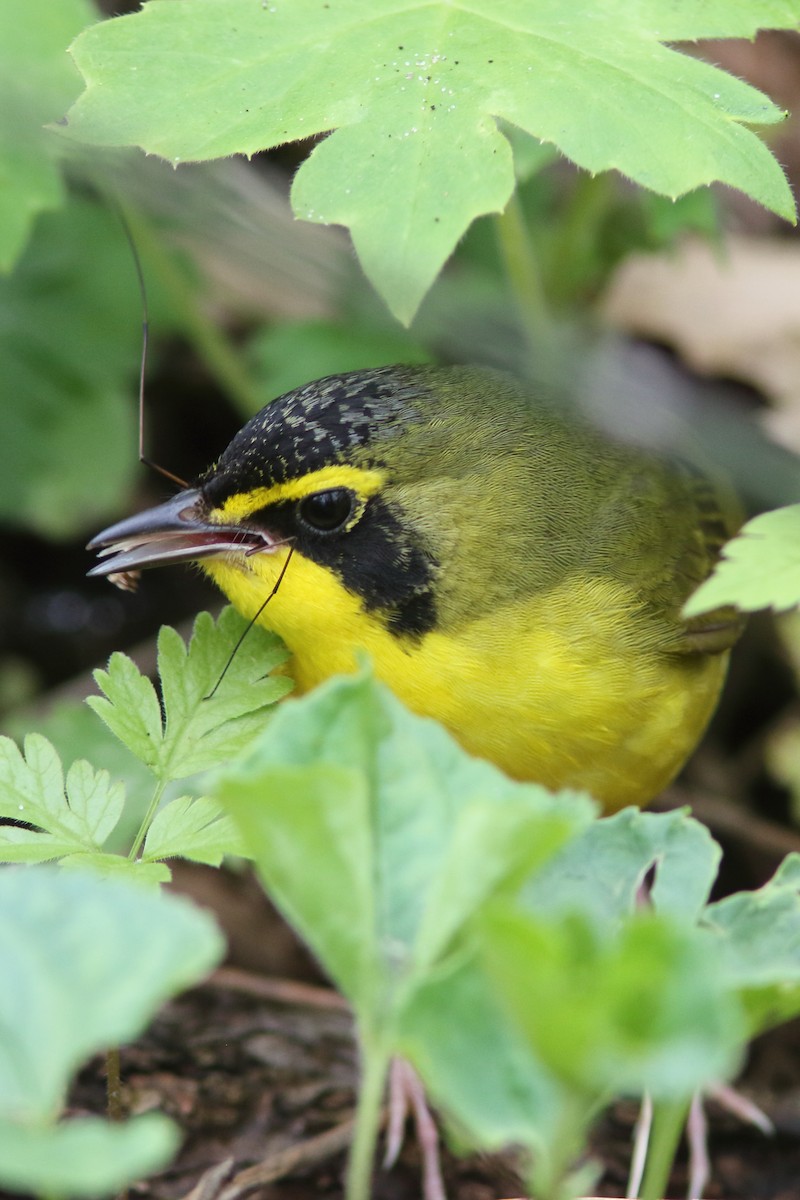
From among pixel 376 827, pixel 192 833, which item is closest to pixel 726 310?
pixel 192 833

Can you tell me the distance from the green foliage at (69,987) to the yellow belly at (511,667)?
1.84m

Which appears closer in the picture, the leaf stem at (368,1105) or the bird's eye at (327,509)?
the leaf stem at (368,1105)

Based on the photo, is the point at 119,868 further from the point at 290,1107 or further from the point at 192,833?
the point at 290,1107

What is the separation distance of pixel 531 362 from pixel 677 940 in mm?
2439

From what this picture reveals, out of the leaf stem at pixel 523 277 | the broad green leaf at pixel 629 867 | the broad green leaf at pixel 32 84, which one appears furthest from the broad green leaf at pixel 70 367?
the broad green leaf at pixel 629 867

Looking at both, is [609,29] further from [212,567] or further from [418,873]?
[418,873]

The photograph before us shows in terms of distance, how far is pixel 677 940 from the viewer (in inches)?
49.9

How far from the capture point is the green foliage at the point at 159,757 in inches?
89.4

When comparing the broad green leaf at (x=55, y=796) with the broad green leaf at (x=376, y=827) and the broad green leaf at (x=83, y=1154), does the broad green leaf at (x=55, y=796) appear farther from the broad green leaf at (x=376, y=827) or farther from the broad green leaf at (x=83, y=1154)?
the broad green leaf at (x=83, y=1154)

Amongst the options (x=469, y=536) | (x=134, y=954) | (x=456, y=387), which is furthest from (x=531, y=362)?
(x=134, y=954)

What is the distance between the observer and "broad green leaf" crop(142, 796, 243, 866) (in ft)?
7.34

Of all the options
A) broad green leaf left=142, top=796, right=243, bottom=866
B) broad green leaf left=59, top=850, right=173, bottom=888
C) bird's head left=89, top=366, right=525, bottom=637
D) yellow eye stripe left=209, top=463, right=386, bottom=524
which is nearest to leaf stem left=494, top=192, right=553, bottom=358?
bird's head left=89, top=366, right=525, bottom=637

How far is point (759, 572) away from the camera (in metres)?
2.33

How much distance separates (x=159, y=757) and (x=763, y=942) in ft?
3.81
